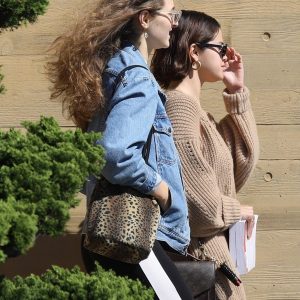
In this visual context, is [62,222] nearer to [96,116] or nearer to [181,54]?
[96,116]

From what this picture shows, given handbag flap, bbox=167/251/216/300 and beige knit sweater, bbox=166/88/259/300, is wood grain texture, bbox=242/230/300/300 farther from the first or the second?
handbag flap, bbox=167/251/216/300

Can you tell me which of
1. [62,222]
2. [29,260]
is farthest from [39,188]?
[29,260]

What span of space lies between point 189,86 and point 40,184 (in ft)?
5.57

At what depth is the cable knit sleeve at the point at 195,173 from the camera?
374 centimetres

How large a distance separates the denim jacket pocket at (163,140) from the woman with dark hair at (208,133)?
→ 34 cm

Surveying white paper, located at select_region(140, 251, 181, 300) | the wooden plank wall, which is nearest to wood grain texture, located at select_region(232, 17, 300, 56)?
the wooden plank wall

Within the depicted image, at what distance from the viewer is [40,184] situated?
235cm

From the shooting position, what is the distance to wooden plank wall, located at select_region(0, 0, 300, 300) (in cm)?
469

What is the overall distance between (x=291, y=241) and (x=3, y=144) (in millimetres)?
2547

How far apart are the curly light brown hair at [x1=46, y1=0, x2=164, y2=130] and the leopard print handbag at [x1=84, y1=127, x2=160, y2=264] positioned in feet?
1.03

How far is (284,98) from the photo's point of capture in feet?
15.5

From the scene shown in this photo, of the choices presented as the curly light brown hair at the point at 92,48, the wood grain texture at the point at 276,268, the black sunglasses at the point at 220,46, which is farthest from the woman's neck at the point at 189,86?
the wood grain texture at the point at 276,268

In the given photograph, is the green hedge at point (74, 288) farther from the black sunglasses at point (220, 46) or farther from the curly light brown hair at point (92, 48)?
the black sunglasses at point (220, 46)

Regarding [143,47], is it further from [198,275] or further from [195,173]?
[198,275]
